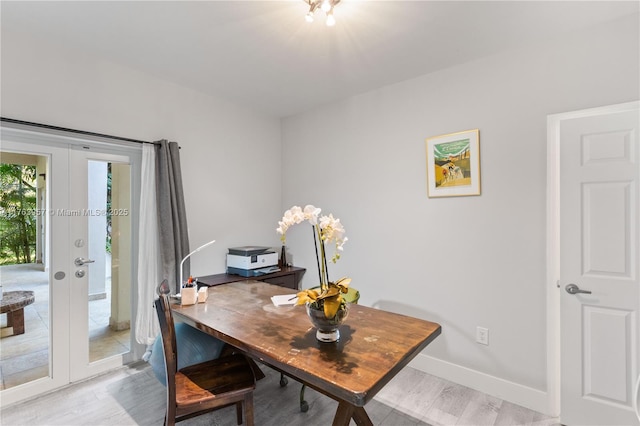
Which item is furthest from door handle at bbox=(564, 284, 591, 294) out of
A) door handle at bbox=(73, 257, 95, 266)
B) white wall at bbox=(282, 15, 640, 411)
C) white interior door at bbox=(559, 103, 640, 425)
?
door handle at bbox=(73, 257, 95, 266)

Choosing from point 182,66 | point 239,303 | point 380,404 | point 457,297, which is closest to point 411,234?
point 457,297

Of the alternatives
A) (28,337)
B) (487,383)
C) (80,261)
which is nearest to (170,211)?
(80,261)

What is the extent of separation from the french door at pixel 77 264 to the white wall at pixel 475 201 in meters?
2.01

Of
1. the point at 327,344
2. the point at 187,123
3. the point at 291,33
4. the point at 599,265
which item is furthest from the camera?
the point at 187,123

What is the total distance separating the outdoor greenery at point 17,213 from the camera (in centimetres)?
213

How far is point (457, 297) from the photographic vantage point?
249cm

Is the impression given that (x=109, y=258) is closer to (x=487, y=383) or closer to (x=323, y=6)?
(x=323, y=6)

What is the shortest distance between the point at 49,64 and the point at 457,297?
141 inches

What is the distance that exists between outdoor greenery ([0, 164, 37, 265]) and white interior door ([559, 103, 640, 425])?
3.74m

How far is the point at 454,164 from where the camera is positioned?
249 centimetres

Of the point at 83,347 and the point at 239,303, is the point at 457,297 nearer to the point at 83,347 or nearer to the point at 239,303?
the point at 239,303

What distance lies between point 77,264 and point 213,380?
Result: 1622 millimetres

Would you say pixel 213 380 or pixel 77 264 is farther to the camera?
pixel 77 264

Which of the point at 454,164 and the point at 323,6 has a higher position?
the point at 323,6
